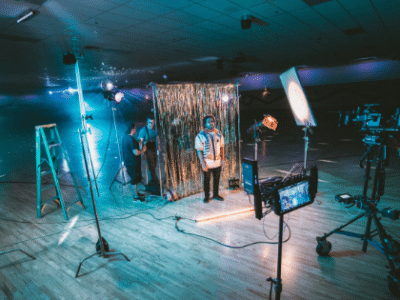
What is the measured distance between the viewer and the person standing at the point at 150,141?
4.97m

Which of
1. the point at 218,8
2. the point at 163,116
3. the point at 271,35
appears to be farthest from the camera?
the point at 271,35

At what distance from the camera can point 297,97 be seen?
2721mm

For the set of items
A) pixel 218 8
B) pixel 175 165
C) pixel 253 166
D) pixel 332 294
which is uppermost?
pixel 218 8

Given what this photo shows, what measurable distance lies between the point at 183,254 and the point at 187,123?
2.51 meters

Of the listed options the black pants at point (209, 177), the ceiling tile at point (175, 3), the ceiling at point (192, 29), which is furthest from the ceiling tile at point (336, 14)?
the black pants at point (209, 177)

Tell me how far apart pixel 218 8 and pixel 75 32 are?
3682 millimetres

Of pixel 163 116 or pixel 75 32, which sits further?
pixel 75 32

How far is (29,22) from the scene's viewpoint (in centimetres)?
490

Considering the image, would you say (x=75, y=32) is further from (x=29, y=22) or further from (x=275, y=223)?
(x=275, y=223)

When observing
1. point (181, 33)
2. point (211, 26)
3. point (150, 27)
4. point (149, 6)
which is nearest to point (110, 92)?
point (149, 6)

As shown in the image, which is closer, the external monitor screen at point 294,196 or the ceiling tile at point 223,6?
the external monitor screen at point 294,196

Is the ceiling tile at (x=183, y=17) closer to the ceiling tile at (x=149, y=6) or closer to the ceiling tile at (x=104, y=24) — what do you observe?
the ceiling tile at (x=149, y=6)

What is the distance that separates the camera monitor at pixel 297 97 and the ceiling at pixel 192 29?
2.51m

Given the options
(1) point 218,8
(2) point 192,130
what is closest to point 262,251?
(2) point 192,130
